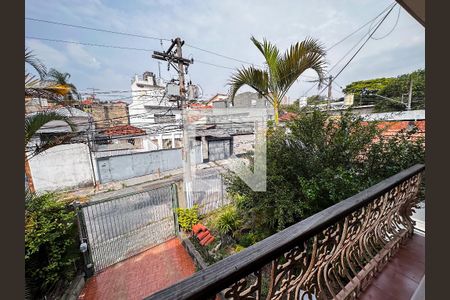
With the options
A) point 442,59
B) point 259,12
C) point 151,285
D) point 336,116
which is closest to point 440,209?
point 442,59

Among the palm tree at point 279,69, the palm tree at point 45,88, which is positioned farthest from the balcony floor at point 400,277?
the palm tree at point 45,88

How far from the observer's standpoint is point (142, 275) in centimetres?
331

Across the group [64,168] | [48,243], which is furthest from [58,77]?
[64,168]

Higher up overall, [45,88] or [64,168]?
[45,88]

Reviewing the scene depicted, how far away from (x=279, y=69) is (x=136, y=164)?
28.7ft

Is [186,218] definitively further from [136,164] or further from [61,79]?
[136,164]

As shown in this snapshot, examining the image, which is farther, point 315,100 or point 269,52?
point 315,100

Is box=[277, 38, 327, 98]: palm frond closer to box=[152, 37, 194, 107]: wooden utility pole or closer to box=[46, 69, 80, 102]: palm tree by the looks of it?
box=[46, 69, 80, 102]: palm tree

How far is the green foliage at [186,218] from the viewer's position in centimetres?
422

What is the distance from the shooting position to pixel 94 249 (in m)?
3.31

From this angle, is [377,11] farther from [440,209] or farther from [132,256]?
[132,256]

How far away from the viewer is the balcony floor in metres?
1.06

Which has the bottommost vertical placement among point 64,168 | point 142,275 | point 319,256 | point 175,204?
point 142,275

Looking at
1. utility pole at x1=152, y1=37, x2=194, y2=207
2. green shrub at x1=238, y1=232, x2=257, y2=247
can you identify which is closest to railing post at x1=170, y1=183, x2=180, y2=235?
utility pole at x1=152, y1=37, x2=194, y2=207
